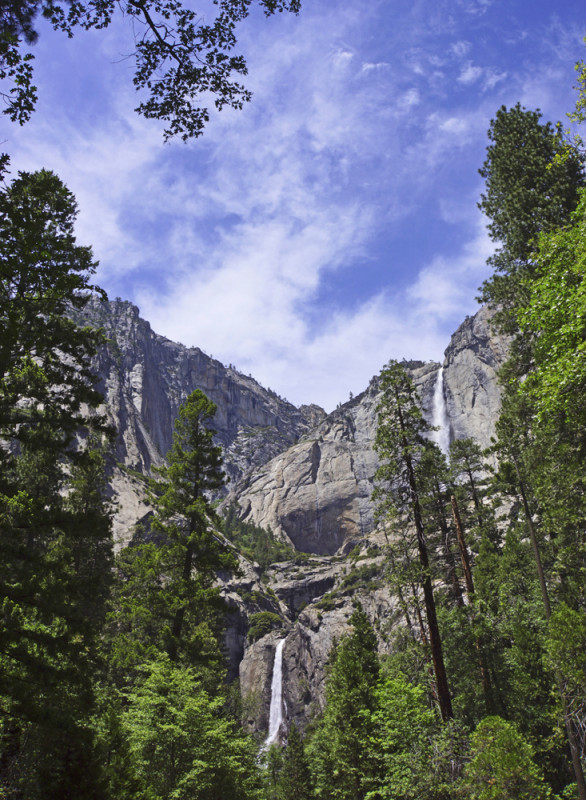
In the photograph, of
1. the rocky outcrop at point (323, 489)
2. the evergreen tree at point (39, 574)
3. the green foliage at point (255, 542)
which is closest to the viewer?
the evergreen tree at point (39, 574)

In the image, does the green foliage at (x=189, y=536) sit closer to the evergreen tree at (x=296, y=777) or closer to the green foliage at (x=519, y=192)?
the green foliage at (x=519, y=192)

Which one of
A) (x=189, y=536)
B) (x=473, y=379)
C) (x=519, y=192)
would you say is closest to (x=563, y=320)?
(x=519, y=192)

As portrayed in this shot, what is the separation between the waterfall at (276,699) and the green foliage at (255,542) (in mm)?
29093

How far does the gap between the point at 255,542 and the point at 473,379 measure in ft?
204

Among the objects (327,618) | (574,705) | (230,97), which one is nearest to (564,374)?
(230,97)

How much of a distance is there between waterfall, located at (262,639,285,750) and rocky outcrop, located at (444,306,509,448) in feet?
190

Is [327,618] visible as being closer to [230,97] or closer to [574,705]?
[574,705]

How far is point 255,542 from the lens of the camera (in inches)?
4530

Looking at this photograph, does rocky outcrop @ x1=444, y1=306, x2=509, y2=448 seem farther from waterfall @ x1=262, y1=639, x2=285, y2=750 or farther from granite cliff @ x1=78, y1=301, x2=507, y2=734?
waterfall @ x1=262, y1=639, x2=285, y2=750

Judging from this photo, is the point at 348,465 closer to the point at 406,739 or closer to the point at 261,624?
the point at 261,624

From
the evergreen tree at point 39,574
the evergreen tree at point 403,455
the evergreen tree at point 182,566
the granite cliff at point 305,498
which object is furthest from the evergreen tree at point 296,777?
the evergreen tree at point 39,574

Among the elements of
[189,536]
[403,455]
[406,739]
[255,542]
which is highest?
[255,542]

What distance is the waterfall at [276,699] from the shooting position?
191ft

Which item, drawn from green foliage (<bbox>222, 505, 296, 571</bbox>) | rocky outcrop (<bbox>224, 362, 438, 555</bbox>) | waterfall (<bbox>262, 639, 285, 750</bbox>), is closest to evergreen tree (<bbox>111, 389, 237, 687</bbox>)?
waterfall (<bbox>262, 639, 285, 750</bbox>)
